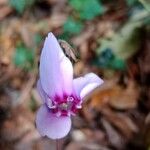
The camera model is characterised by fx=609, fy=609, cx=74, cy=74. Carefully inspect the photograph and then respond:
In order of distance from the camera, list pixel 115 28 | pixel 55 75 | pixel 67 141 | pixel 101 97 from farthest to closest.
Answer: pixel 115 28
pixel 101 97
pixel 67 141
pixel 55 75

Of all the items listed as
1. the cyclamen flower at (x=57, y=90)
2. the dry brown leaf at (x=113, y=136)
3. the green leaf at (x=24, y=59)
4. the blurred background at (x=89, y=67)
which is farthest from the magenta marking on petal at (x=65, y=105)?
the green leaf at (x=24, y=59)

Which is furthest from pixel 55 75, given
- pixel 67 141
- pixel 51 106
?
pixel 67 141

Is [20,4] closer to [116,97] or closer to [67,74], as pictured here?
[116,97]

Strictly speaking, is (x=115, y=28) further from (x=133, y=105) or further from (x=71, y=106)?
(x=71, y=106)

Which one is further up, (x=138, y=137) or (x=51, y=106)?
(x=51, y=106)

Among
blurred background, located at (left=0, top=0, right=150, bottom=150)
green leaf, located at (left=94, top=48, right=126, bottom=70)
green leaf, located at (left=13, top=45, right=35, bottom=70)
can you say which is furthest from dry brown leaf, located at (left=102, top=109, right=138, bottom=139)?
green leaf, located at (left=13, top=45, right=35, bottom=70)

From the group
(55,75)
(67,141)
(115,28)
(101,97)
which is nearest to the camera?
(55,75)

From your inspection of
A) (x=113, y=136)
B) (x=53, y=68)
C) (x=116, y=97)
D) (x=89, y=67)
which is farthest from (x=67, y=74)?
(x=89, y=67)
